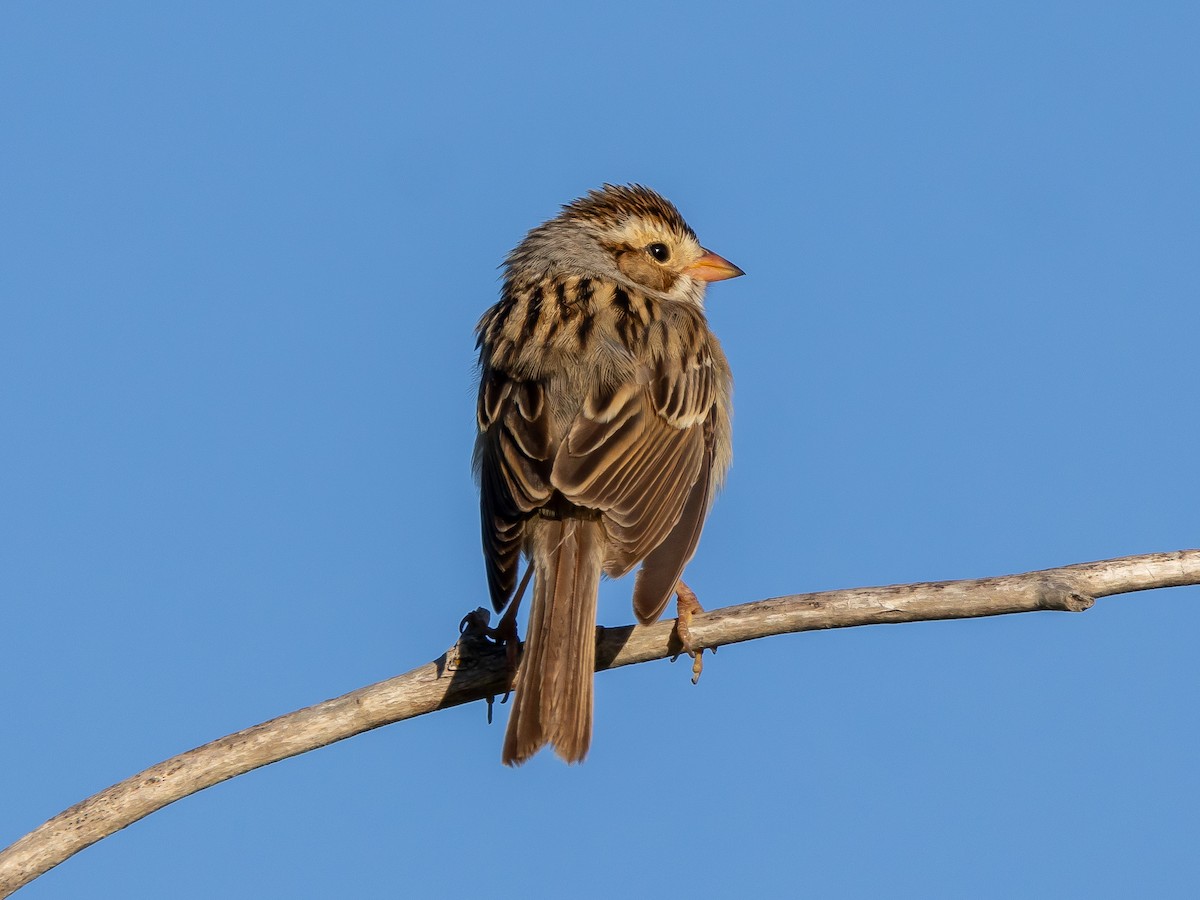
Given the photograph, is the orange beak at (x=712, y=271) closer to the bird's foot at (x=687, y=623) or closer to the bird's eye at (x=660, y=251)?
the bird's eye at (x=660, y=251)

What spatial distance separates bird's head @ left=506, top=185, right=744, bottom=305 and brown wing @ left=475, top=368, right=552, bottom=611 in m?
1.58

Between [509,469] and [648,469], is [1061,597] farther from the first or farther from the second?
[509,469]

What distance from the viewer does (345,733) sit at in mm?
5844

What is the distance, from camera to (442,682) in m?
6.19

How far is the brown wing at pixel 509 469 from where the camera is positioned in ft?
22.1

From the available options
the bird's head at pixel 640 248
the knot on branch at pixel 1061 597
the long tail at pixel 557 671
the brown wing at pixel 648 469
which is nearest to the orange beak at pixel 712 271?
the bird's head at pixel 640 248

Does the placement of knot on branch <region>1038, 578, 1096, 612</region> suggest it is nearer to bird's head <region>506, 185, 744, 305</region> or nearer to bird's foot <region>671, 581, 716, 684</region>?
bird's foot <region>671, 581, 716, 684</region>

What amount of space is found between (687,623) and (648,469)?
99 cm

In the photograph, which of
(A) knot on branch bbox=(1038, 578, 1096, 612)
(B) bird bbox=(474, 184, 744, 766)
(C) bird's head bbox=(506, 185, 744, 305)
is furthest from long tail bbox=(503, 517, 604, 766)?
(C) bird's head bbox=(506, 185, 744, 305)

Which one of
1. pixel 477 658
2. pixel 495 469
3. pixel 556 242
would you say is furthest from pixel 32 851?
pixel 556 242

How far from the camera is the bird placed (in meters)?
6.21

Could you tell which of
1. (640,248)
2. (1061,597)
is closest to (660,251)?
(640,248)

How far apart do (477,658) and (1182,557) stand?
9.63 ft

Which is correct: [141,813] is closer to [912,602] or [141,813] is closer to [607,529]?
[607,529]
